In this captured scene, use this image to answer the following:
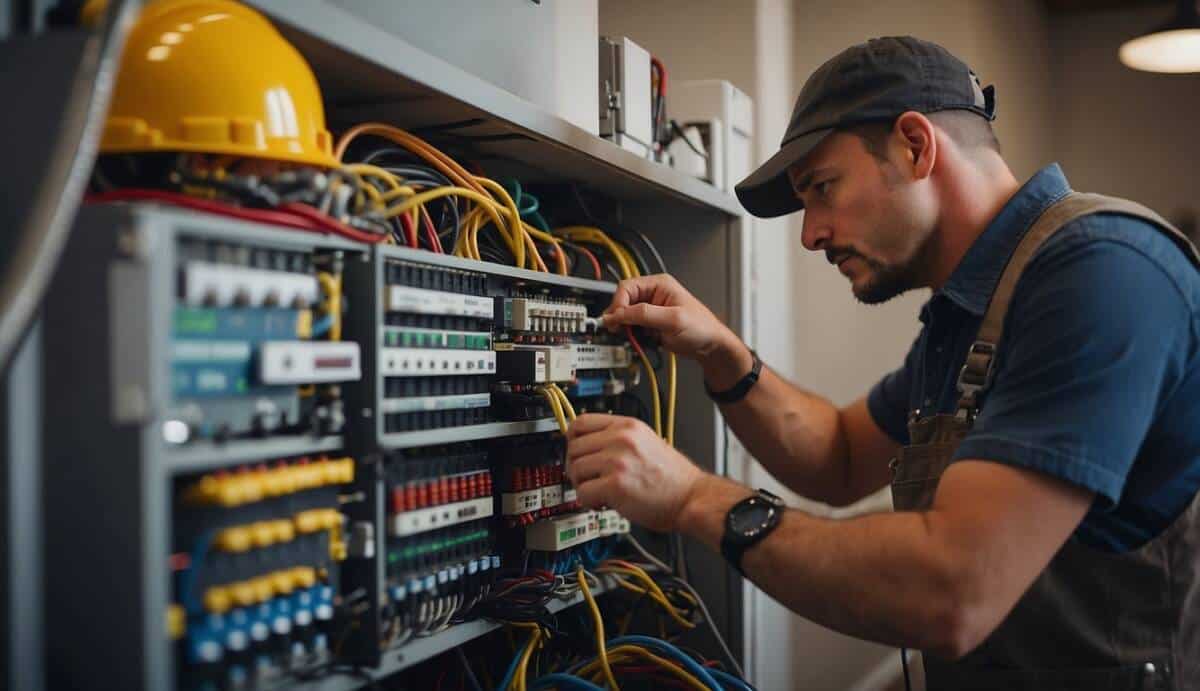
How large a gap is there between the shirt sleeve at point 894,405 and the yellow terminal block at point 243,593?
1205 mm

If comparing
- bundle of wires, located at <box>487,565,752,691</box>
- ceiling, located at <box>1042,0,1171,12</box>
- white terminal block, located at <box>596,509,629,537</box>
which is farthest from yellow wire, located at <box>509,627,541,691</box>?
ceiling, located at <box>1042,0,1171,12</box>

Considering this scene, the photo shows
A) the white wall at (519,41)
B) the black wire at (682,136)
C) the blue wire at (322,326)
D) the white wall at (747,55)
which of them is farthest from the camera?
the white wall at (747,55)

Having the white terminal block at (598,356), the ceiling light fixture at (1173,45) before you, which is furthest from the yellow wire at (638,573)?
the ceiling light fixture at (1173,45)

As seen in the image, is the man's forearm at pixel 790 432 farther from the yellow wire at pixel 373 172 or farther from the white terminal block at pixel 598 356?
the yellow wire at pixel 373 172

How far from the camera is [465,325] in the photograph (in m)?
1.20

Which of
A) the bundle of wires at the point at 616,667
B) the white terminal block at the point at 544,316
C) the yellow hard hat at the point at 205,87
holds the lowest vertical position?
the bundle of wires at the point at 616,667

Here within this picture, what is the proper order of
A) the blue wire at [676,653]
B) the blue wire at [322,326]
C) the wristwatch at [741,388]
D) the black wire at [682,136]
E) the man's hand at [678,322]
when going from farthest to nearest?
the black wire at [682,136] < the wristwatch at [741,388] < the man's hand at [678,322] < the blue wire at [676,653] < the blue wire at [322,326]

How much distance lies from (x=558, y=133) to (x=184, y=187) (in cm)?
52

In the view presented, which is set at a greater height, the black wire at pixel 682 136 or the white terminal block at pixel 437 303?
the black wire at pixel 682 136

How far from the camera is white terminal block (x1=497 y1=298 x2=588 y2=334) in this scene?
1.29 meters

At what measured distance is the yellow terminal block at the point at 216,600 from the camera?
826 mm

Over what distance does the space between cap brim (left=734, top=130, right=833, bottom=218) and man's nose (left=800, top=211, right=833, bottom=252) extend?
0.07m

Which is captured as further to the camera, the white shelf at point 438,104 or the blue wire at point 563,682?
the blue wire at point 563,682

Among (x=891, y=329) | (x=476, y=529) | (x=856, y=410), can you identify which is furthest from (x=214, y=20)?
(x=891, y=329)
